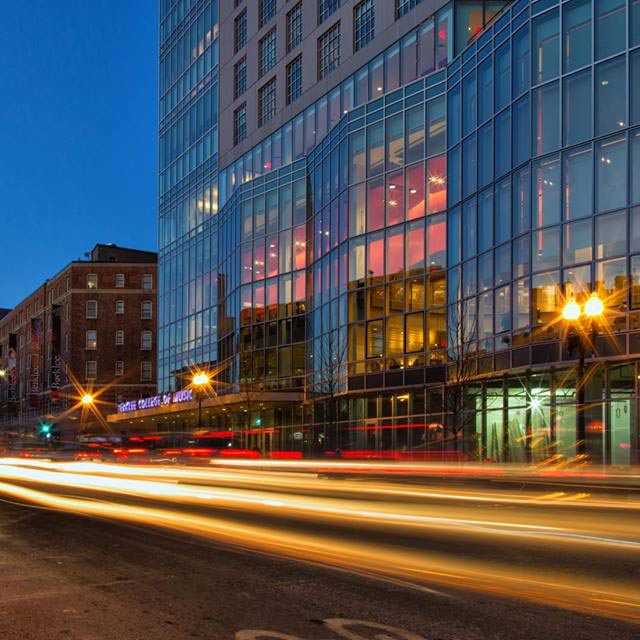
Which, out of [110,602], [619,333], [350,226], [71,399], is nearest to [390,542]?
[110,602]

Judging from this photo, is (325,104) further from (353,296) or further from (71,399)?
(71,399)

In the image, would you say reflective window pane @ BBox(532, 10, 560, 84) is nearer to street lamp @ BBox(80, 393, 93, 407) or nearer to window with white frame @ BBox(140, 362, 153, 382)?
street lamp @ BBox(80, 393, 93, 407)

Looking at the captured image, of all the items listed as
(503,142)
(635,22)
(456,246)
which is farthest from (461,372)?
(635,22)

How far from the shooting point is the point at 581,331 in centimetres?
2617

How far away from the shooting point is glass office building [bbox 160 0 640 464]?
29.4 metres

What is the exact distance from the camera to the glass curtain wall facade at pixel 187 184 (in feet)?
204

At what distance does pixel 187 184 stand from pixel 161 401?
16.8 meters

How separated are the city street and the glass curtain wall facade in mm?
43558

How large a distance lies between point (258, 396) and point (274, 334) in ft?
13.5

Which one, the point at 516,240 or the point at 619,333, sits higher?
the point at 516,240

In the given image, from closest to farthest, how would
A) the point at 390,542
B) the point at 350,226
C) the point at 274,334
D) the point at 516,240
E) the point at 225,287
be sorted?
1. the point at 390,542
2. the point at 516,240
3. the point at 350,226
4. the point at 274,334
5. the point at 225,287

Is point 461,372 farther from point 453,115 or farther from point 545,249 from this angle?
point 453,115

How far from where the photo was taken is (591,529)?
1294cm

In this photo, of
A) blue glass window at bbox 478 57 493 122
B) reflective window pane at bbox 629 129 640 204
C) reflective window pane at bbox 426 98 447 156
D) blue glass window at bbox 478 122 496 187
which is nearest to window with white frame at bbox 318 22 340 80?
reflective window pane at bbox 426 98 447 156
